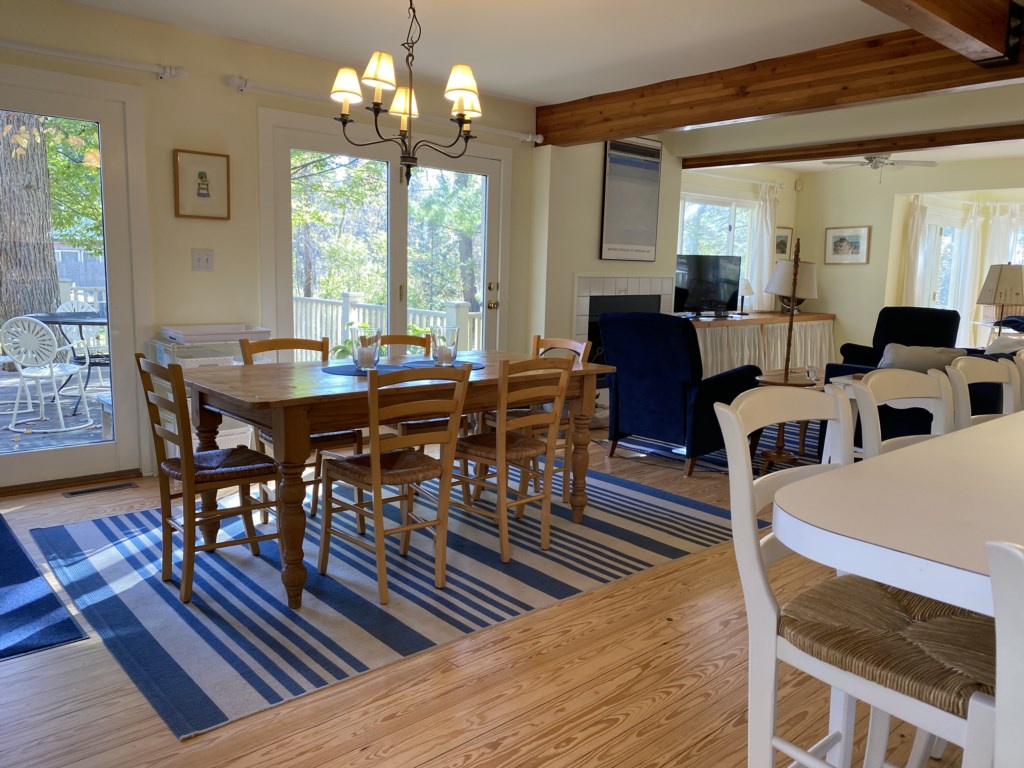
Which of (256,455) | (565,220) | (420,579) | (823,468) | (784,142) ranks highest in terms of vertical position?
(784,142)

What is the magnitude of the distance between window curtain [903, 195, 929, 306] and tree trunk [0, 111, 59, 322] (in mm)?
8847

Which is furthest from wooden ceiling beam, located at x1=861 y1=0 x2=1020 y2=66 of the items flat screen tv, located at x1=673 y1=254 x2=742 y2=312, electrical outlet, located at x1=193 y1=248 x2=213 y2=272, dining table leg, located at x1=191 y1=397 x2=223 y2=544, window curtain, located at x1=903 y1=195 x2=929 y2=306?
window curtain, located at x1=903 y1=195 x2=929 y2=306

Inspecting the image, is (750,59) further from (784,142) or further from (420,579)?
(420,579)

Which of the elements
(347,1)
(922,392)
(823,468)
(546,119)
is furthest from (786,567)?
(546,119)

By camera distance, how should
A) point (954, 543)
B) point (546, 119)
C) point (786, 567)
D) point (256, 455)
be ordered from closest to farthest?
point (954, 543)
point (256, 455)
point (786, 567)
point (546, 119)

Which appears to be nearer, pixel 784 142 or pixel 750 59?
pixel 750 59

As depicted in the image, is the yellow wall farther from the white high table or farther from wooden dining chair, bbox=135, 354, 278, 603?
the white high table

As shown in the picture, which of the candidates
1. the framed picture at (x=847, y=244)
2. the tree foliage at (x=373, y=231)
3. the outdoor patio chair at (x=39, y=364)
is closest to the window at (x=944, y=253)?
the framed picture at (x=847, y=244)

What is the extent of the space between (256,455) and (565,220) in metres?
3.69

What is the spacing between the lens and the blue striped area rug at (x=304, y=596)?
7.12 feet

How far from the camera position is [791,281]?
583 centimetres

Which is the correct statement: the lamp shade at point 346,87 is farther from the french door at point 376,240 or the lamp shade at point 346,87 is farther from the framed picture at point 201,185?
the framed picture at point 201,185

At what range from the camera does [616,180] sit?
20.3 ft

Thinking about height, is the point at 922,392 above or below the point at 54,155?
below
